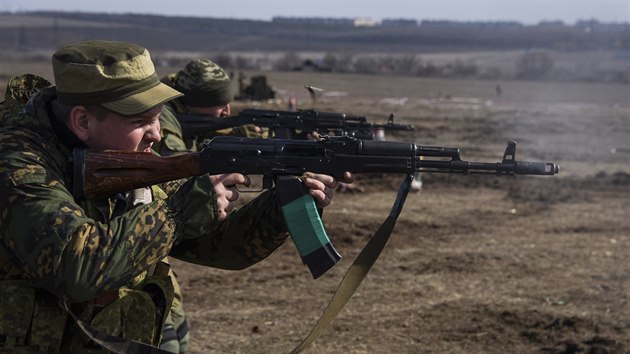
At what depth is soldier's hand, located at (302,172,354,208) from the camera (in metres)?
3.55

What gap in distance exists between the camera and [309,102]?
108ft

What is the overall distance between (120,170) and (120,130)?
0.45 feet

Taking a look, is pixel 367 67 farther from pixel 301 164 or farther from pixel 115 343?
pixel 115 343

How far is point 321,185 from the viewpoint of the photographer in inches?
141

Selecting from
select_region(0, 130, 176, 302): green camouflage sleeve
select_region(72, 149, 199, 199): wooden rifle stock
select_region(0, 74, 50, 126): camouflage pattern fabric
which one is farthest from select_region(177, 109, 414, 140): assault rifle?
select_region(0, 130, 176, 302): green camouflage sleeve

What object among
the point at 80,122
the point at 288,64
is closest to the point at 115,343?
the point at 80,122

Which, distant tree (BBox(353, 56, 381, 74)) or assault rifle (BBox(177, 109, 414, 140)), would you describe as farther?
distant tree (BBox(353, 56, 381, 74))

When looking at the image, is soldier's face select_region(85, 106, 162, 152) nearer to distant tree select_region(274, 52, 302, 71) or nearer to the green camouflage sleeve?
the green camouflage sleeve

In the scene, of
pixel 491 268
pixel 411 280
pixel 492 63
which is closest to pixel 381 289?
pixel 411 280

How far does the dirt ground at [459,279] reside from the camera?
7117mm

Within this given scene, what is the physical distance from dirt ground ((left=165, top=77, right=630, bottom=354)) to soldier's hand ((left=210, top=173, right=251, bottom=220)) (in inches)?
142

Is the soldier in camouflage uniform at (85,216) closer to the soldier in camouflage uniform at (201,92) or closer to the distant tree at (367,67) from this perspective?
the soldier in camouflage uniform at (201,92)

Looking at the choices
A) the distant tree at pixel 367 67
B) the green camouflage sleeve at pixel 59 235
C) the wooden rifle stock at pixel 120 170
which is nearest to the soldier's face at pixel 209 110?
the wooden rifle stock at pixel 120 170

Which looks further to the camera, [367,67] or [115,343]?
[367,67]
